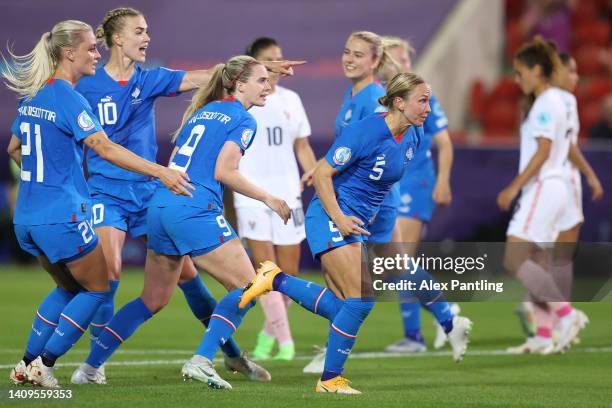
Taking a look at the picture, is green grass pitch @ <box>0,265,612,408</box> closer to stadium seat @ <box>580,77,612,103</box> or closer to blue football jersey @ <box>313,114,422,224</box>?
blue football jersey @ <box>313,114,422,224</box>

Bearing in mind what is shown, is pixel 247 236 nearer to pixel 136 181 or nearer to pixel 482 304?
pixel 136 181

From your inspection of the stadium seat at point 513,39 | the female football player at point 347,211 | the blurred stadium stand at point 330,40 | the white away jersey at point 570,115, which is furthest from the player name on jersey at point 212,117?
the stadium seat at point 513,39

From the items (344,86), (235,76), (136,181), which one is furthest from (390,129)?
(344,86)

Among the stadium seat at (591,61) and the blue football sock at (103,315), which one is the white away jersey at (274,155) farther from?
the stadium seat at (591,61)

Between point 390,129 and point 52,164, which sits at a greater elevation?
point 390,129

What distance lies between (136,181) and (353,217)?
1.68 metres

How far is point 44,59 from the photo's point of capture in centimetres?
671

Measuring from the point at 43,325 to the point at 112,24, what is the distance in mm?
2193

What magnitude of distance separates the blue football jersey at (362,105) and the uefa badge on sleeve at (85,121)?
254 cm

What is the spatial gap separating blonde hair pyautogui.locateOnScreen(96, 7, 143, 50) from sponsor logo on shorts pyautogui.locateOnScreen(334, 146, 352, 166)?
193cm

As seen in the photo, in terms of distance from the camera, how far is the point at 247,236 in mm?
9141

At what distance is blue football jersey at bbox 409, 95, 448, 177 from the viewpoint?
382 inches

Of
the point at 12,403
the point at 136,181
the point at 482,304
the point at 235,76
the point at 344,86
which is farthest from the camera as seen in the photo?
the point at 344,86
